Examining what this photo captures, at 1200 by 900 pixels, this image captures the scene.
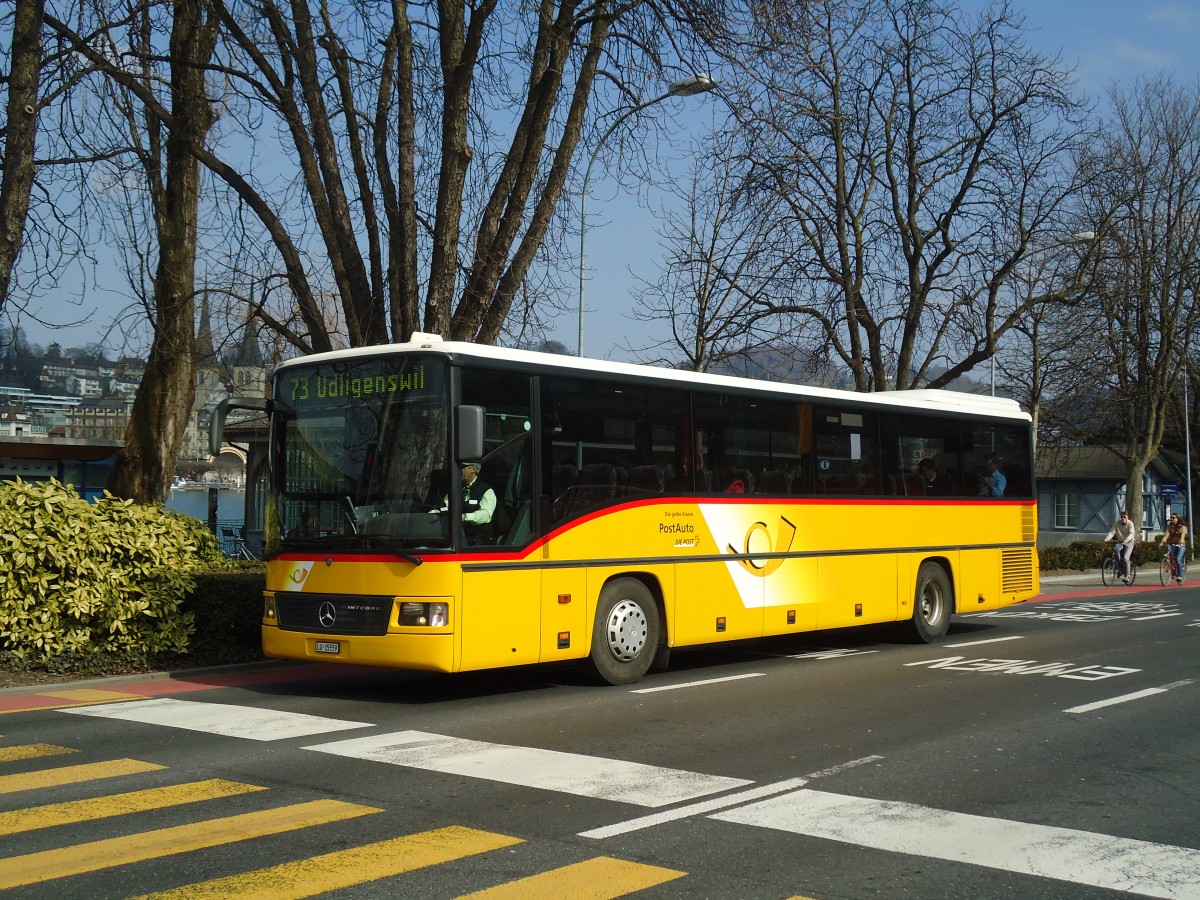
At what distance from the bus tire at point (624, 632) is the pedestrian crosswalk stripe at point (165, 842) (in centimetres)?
514

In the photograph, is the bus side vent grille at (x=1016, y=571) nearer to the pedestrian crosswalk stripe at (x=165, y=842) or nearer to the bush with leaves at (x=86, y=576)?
the bush with leaves at (x=86, y=576)

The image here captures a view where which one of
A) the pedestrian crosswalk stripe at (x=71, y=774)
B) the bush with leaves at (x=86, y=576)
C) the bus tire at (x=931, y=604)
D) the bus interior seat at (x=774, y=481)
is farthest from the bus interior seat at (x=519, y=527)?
the bus tire at (x=931, y=604)

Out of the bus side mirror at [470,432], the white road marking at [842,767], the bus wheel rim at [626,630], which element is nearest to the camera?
the white road marking at [842,767]

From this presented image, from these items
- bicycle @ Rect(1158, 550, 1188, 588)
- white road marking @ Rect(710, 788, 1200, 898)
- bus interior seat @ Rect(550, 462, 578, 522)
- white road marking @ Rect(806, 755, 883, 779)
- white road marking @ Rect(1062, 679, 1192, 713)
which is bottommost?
white road marking @ Rect(710, 788, 1200, 898)

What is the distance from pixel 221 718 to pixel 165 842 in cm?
400

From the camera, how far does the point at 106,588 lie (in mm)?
12578

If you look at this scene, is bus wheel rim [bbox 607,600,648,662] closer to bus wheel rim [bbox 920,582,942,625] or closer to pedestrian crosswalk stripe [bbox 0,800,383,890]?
pedestrian crosswalk stripe [bbox 0,800,383,890]

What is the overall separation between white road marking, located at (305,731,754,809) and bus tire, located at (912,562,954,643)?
9.08 m

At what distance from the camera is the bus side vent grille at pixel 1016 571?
59.7 feet

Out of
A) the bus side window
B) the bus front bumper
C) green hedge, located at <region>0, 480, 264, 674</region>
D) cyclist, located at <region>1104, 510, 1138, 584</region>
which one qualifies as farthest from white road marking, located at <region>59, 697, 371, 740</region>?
cyclist, located at <region>1104, 510, 1138, 584</region>

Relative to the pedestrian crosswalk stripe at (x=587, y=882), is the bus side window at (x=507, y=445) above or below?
above

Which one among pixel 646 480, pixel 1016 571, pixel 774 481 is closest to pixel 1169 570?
pixel 1016 571

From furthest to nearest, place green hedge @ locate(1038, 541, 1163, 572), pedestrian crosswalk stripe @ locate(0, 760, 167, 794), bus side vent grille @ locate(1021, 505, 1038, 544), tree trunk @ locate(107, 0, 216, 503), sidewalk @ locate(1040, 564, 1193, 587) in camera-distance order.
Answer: green hedge @ locate(1038, 541, 1163, 572) → sidewalk @ locate(1040, 564, 1193, 587) → bus side vent grille @ locate(1021, 505, 1038, 544) → tree trunk @ locate(107, 0, 216, 503) → pedestrian crosswalk stripe @ locate(0, 760, 167, 794)

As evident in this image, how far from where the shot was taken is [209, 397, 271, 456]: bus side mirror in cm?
1173
